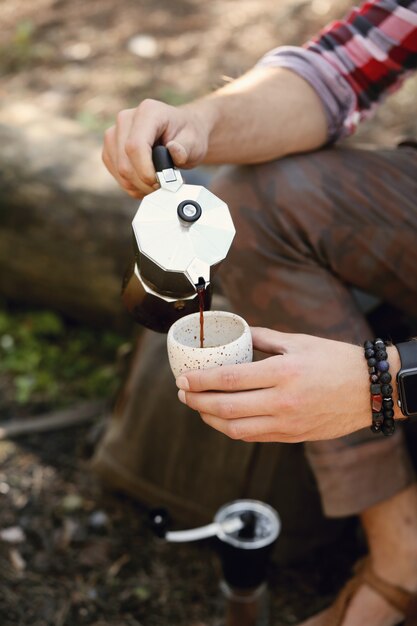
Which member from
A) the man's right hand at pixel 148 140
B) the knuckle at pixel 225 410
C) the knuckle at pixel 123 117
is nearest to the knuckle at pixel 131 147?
the man's right hand at pixel 148 140

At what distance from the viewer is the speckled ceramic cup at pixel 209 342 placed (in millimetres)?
1496

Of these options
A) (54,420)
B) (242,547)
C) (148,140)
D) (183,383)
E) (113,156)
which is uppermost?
(148,140)

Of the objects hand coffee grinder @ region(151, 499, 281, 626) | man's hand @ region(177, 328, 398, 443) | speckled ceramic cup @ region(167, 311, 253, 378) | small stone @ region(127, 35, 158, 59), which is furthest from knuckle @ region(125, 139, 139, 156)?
small stone @ region(127, 35, 158, 59)

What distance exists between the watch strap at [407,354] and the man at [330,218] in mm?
308

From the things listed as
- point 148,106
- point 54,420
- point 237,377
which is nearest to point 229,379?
point 237,377

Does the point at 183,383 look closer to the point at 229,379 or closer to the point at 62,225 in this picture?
the point at 229,379

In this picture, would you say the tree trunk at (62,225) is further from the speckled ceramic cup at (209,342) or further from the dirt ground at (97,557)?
the speckled ceramic cup at (209,342)

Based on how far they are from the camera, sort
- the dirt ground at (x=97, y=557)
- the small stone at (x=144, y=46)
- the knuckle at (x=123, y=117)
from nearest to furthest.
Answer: the knuckle at (x=123, y=117) → the dirt ground at (x=97, y=557) → the small stone at (x=144, y=46)

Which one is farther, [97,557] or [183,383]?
[97,557]

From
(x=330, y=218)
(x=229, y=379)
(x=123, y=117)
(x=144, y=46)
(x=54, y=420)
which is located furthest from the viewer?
(x=144, y=46)

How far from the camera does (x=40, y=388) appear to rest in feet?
10.6

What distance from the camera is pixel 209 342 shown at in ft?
5.39

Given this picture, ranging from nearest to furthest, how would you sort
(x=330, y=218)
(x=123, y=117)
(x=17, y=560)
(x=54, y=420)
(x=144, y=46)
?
1. (x=123, y=117)
2. (x=330, y=218)
3. (x=17, y=560)
4. (x=54, y=420)
5. (x=144, y=46)

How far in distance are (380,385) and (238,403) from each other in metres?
0.32
